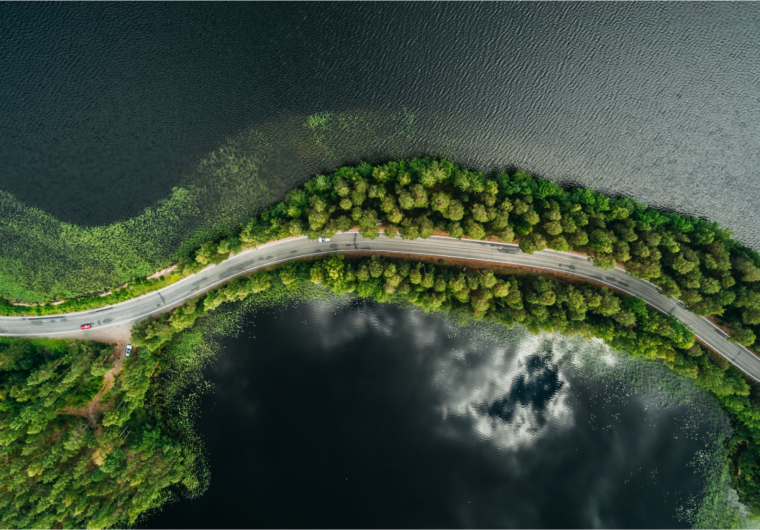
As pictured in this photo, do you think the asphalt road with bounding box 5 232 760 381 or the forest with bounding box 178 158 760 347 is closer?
the forest with bounding box 178 158 760 347

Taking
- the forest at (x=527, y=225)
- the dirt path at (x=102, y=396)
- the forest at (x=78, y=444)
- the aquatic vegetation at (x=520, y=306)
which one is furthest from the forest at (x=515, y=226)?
the forest at (x=78, y=444)

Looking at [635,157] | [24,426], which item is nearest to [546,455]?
[635,157]

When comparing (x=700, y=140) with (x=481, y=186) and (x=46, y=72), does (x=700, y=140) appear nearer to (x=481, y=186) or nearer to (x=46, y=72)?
(x=481, y=186)

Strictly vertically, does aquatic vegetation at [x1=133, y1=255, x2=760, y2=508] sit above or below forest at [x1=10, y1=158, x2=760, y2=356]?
below

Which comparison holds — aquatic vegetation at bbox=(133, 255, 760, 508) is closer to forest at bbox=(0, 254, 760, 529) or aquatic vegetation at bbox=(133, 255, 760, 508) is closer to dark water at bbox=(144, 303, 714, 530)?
forest at bbox=(0, 254, 760, 529)

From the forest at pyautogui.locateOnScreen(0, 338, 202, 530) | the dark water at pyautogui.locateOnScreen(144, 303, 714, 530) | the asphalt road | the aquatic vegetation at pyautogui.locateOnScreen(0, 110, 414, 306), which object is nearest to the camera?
the forest at pyautogui.locateOnScreen(0, 338, 202, 530)

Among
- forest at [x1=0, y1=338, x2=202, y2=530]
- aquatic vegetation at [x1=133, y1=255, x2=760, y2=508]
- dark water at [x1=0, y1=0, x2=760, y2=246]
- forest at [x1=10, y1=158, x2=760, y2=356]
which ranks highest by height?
dark water at [x1=0, y1=0, x2=760, y2=246]

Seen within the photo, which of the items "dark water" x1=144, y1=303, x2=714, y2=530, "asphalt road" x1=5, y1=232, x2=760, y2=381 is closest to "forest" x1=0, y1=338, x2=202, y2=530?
"asphalt road" x1=5, y1=232, x2=760, y2=381
